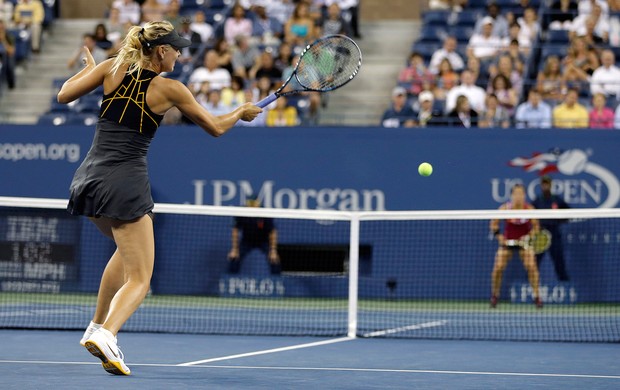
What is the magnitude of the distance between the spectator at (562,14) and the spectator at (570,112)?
6.60 feet

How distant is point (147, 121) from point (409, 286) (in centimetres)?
679

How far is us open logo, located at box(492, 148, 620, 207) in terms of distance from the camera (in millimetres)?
13297

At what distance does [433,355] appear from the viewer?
8688mm

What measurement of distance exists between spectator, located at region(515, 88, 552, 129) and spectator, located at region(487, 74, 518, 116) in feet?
0.50

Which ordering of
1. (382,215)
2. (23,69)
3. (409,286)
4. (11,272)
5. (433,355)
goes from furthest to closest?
(23,69) → (11,272) → (409,286) → (382,215) → (433,355)

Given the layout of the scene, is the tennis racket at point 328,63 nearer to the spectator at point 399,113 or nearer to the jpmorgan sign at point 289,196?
the jpmorgan sign at point 289,196

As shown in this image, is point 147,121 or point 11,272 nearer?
point 147,121

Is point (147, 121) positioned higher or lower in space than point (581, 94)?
lower

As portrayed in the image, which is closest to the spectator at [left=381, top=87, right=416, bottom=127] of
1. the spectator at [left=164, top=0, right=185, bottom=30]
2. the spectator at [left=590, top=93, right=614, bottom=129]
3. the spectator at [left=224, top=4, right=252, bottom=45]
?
the spectator at [left=590, top=93, right=614, bottom=129]

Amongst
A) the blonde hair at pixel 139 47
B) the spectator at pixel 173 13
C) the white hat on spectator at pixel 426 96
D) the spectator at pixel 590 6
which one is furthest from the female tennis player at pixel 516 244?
the blonde hair at pixel 139 47

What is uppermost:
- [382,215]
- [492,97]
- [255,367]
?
[492,97]

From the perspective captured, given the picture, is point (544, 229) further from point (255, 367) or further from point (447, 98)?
point (255, 367)

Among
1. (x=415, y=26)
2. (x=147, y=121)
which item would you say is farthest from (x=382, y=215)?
(x=415, y=26)

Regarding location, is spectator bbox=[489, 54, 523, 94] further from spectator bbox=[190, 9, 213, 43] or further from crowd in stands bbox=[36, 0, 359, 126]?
spectator bbox=[190, 9, 213, 43]
